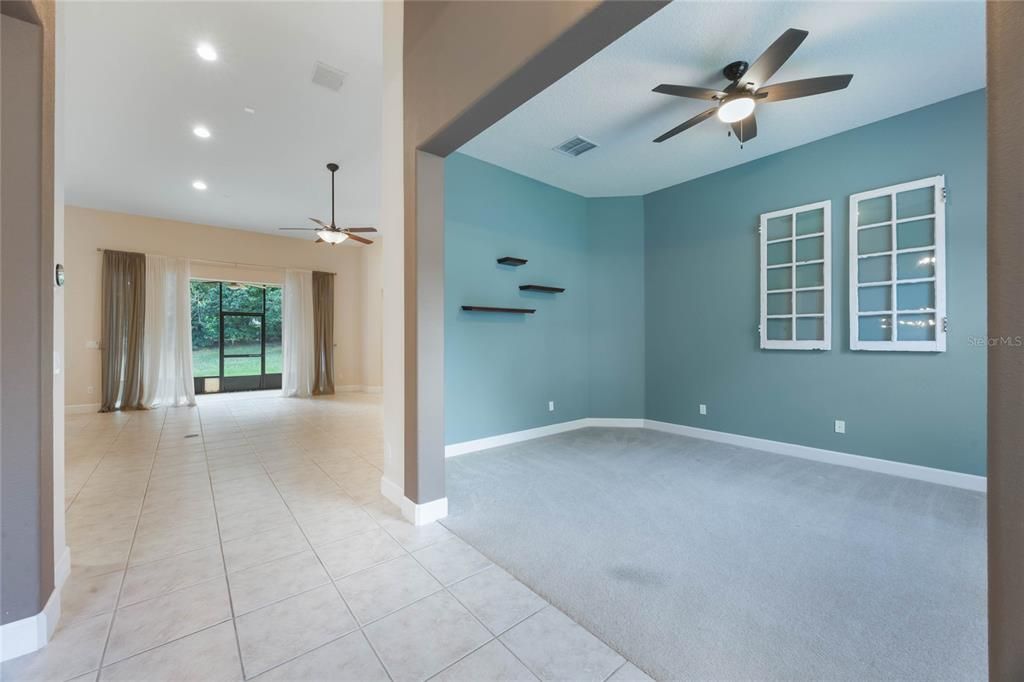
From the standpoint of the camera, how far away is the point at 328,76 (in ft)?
11.2

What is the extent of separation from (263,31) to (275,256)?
6371 millimetres

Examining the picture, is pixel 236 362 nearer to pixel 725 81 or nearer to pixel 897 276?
pixel 725 81

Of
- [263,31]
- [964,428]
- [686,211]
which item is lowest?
[964,428]

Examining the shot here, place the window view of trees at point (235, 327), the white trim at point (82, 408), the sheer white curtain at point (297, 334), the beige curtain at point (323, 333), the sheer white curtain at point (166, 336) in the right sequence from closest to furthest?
1. the white trim at point (82, 408)
2. the sheer white curtain at point (166, 336)
3. the sheer white curtain at point (297, 334)
4. the window view of trees at point (235, 327)
5. the beige curtain at point (323, 333)

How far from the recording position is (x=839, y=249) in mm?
3881

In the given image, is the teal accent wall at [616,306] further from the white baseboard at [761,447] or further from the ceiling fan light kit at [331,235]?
the ceiling fan light kit at [331,235]

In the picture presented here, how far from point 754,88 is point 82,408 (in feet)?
32.5

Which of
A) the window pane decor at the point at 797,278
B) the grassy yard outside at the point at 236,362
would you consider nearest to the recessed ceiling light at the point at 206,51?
the window pane decor at the point at 797,278

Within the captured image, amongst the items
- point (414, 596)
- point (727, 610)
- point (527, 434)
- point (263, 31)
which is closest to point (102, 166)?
point (263, 31)

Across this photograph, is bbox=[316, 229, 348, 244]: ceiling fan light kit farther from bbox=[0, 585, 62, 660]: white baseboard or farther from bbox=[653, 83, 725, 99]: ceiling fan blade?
bbox=[0, 585, 62, 660]: white baseboard

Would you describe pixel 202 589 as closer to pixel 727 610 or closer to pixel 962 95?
pixel 727 610

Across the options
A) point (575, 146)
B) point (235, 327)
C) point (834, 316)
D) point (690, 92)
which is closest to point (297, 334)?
point (235, 327)

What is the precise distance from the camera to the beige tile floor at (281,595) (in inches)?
57.3

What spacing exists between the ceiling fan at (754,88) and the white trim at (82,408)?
9.26 m
